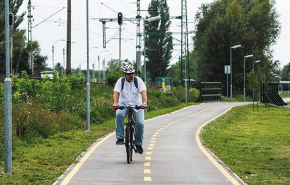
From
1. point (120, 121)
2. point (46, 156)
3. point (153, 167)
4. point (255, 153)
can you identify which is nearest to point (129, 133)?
point (120, 121)

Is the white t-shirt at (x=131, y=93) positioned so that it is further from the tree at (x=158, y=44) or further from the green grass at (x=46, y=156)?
the tree at (x=158, y=44)

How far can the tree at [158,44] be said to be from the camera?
132m

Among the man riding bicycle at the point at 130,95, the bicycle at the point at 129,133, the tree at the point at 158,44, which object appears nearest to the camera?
the bicycle at the point at 129,133

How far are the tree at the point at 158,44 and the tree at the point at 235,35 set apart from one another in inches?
1154

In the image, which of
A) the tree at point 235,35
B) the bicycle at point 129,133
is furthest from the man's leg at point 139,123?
the tree at point 235,35

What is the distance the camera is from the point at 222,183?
11.3m

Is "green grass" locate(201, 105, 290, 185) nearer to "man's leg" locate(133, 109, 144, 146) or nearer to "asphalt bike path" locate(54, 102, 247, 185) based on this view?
Result: "asphalt bike path" locate(54, 102, 247, 185)

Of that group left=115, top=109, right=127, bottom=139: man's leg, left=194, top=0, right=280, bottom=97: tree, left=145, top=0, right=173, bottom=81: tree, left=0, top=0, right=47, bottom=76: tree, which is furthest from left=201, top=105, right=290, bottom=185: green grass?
left=145, top=0, right=173, bottom=81: tree

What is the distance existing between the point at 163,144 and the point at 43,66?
85.6m

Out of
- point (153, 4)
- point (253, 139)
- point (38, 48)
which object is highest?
point (153, 4)

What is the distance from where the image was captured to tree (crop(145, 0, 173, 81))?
132m

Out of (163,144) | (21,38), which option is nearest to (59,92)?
(163,144)

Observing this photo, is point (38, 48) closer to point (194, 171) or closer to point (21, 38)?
point (21, 38)

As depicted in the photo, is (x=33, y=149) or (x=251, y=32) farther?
(x=251, y=32)
